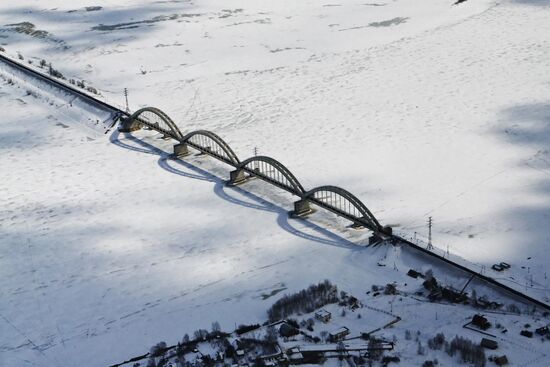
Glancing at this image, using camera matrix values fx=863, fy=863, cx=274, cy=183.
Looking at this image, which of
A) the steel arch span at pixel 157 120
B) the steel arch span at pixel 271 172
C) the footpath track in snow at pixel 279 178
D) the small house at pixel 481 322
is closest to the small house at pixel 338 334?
the small house at pixel 481 322

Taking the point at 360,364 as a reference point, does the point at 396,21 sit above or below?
above

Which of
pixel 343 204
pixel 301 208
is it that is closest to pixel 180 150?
pixel 301 208

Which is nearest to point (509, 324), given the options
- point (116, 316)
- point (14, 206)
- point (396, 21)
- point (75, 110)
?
point (116, 316)

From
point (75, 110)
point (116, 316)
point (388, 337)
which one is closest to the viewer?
point (388, 337)

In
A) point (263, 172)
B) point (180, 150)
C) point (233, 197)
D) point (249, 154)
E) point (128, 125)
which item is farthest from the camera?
point (128, 125)

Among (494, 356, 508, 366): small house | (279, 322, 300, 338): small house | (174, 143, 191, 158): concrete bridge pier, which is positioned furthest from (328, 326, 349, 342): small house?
(174, 143, 191, 158): concrete bridge pier

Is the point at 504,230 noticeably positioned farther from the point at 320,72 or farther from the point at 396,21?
A: the point at 396,21

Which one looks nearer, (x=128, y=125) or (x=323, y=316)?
(x=323, y=316)

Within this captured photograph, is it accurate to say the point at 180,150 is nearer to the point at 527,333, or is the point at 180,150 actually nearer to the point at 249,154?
the point at 249,154
